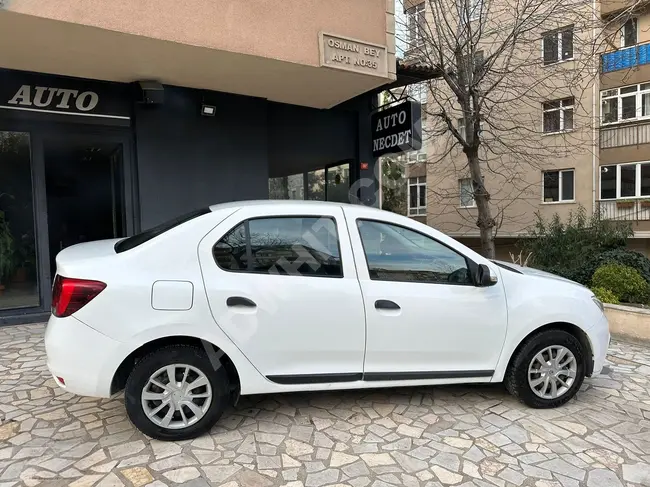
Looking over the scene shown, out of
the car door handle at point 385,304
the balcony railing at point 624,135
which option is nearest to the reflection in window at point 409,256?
the car door handle at point 385,304

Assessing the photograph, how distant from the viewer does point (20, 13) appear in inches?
163

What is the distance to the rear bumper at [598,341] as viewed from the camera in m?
3.73

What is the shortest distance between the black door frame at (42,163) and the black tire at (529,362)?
5681mm

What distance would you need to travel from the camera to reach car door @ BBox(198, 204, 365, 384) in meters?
3.09

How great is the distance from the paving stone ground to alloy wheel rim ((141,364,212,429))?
0.57 feet

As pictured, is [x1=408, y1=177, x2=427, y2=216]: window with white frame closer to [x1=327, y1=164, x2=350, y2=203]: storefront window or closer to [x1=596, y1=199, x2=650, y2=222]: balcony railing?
[x1=596, y1=199, x2=650, y2=222]: balcony railing

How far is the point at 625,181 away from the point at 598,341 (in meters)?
16.9

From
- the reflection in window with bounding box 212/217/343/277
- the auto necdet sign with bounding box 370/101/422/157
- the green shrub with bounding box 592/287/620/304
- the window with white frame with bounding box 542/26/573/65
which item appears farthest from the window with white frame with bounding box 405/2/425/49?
the reflection in window with bounding box 212/217/343/277

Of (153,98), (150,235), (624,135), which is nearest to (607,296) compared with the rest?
(150,235)

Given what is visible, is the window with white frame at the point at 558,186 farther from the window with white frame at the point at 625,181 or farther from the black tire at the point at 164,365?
the black tire at the point at 164,365

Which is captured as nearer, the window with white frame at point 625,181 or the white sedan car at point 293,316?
the white sedan car at point 293,316

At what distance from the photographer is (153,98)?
6281 mm

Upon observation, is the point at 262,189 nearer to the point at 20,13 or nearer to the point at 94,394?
the point at 20,13

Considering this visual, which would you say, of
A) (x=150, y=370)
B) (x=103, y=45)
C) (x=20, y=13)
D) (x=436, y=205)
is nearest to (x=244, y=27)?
(x=103, y=45)
